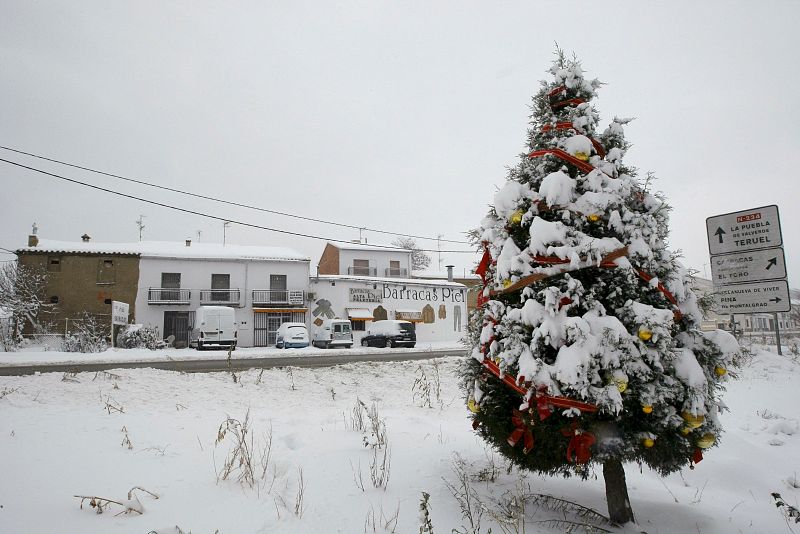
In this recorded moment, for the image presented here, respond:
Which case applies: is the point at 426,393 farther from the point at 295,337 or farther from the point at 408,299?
the point at 408,299

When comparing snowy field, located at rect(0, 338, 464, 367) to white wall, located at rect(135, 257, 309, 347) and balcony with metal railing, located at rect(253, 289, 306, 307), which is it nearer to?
white wall, located at rect(135, 257, 309, 347)

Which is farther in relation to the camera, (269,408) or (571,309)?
(269,408)

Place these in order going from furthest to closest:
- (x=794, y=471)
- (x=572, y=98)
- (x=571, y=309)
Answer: (x=794, y=471), (x=572, y=98), (x=571, y=309)

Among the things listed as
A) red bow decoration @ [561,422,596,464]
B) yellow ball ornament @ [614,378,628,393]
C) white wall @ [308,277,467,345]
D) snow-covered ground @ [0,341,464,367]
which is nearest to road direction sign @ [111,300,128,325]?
snow-covered ground @ [0,341,464,367]

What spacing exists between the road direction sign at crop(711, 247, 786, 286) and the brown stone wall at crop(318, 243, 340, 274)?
34472 mm

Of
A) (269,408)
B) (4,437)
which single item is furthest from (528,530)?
(4,437)

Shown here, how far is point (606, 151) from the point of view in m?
3.57

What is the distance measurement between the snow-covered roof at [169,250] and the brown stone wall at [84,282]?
345 mm

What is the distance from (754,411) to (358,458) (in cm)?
602

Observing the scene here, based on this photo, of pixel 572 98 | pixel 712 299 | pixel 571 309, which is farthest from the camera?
pixel 572 98

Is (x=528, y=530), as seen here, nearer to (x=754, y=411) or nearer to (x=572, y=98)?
(x=572, y=98)

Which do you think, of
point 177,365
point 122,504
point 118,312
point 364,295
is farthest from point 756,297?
point 364,295

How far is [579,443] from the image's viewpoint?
2850mm

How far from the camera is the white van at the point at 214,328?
22.6m
